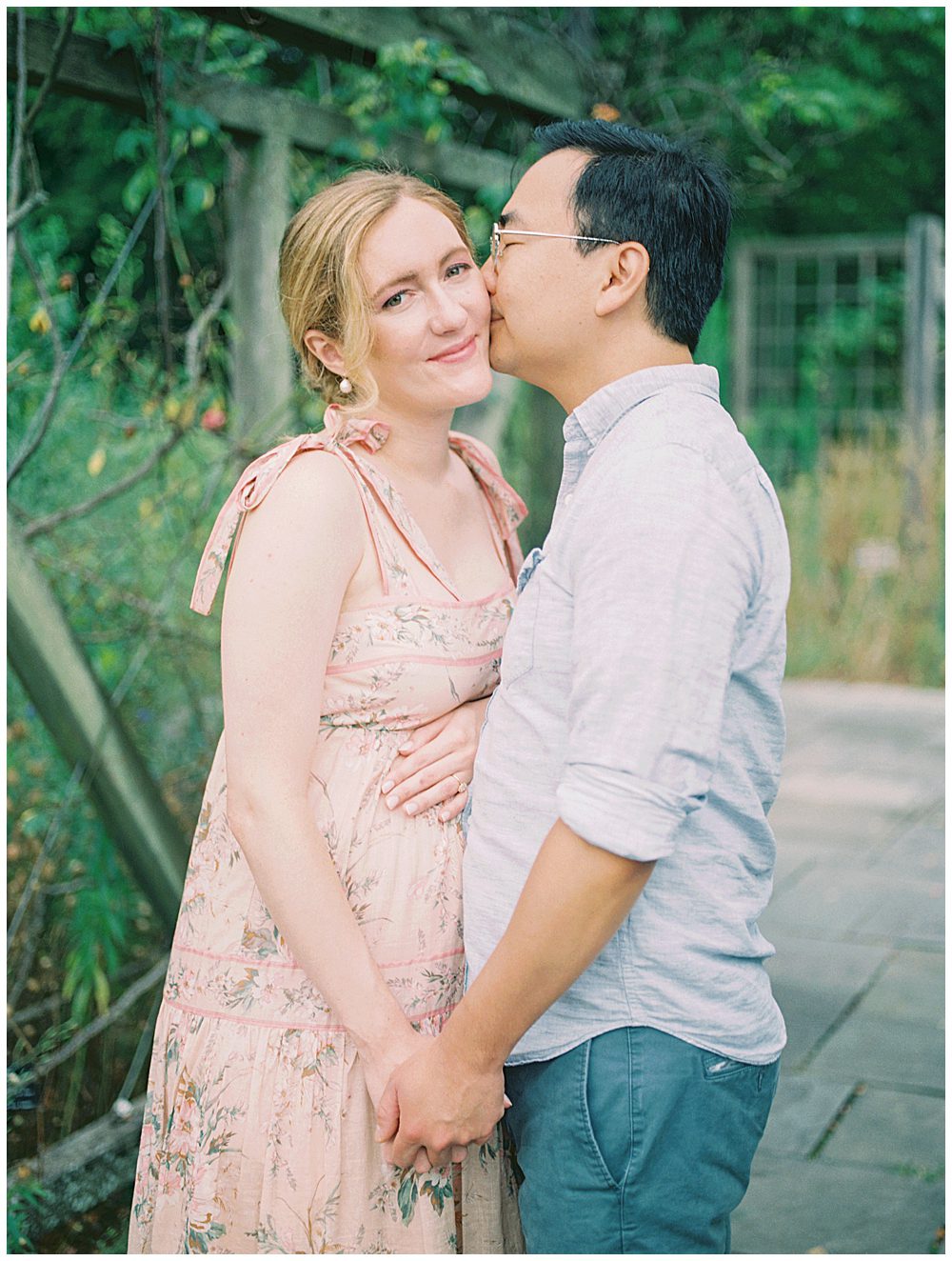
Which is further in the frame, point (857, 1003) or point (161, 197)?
point (857, 1003)

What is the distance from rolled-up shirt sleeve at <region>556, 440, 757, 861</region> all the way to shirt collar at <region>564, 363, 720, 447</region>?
0.21 m

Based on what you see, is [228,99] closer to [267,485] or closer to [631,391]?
[267,485]

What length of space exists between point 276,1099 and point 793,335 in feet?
37.8

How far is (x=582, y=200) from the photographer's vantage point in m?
1.72

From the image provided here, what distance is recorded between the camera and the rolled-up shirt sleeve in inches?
55.4

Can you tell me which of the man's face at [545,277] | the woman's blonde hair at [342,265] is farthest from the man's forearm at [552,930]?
the woman's blonde hair at [342,265]

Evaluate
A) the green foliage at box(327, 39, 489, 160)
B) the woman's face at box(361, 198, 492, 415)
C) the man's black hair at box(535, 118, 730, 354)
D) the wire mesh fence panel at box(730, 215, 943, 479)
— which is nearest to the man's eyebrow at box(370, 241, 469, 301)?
the woman's face at box(361, 198, 492, 415)

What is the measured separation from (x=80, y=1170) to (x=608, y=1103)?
166 centimetres

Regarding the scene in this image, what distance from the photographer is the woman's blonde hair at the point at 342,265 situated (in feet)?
6.21

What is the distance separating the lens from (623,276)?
169cm

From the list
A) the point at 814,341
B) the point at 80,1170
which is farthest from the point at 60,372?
the point at 814,341

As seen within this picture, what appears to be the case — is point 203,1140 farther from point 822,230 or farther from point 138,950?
point 822,230

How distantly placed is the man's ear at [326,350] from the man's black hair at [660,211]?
16.7 inches

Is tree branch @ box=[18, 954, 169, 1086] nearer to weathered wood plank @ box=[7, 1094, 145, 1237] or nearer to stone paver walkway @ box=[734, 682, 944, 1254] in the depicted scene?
weathered wood plank @ box=[7, 1094, 145, 1237]
